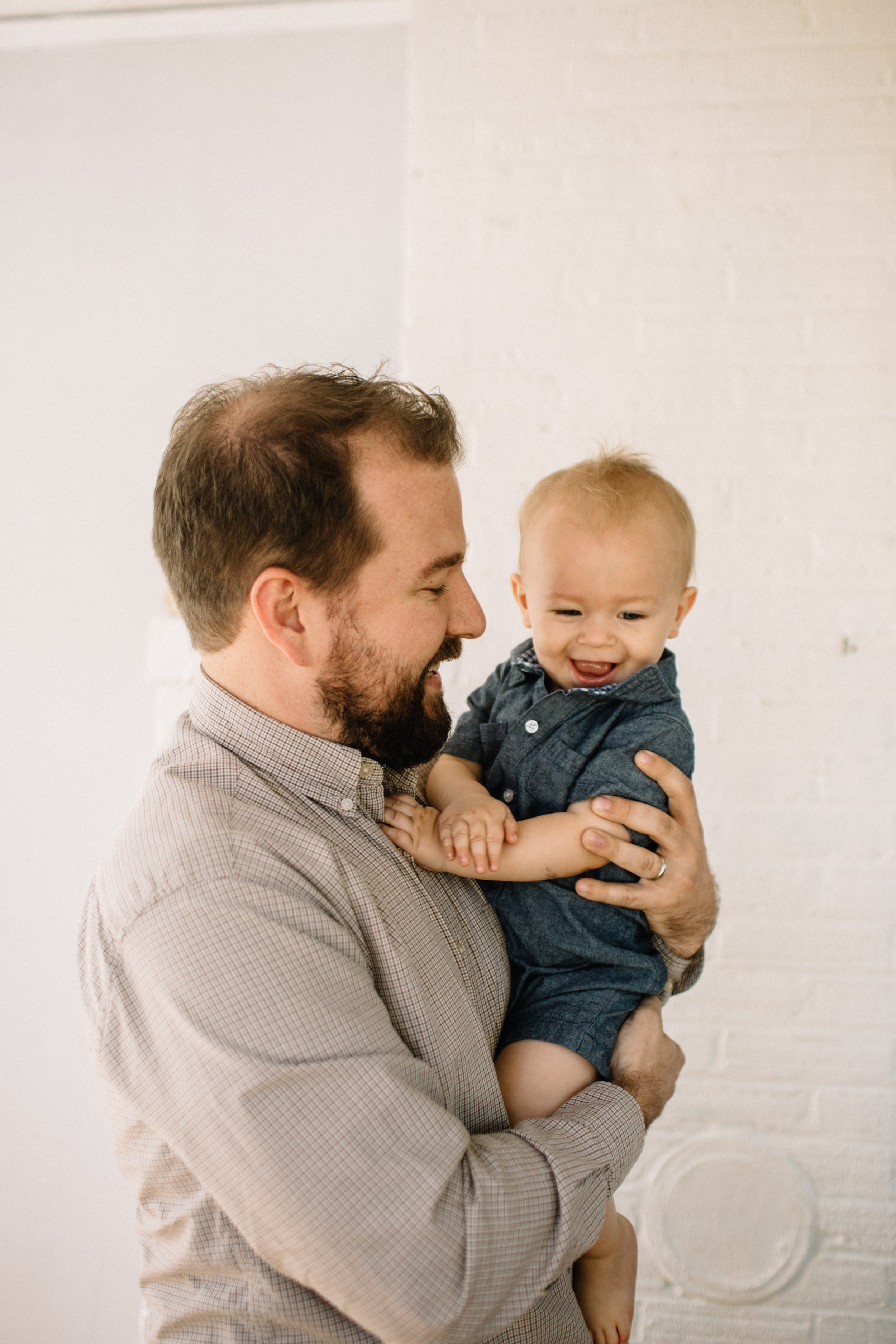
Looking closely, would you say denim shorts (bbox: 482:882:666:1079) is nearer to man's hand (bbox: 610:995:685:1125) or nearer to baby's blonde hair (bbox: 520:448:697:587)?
man's hand (bbox: 610:995:685:1125)

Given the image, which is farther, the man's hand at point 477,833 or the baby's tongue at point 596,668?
the baby's tongue at point 596,668

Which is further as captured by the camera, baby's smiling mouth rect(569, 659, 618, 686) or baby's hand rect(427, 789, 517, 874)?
baby's smiling mouth rect(569, 659, 618, 686)

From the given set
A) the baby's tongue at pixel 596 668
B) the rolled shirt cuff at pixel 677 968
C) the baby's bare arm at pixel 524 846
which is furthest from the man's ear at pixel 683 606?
the rolled shirt cuff at pixel 677 968

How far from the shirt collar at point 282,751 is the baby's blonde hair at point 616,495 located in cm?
56

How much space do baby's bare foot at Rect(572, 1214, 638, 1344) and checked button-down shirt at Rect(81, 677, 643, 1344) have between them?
192 mm

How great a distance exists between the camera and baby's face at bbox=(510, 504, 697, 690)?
1486 millimetres

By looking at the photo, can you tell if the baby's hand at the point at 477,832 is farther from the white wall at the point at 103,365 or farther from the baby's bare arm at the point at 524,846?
the white wall at the point at 103,365

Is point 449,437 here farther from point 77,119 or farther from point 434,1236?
point 77,119

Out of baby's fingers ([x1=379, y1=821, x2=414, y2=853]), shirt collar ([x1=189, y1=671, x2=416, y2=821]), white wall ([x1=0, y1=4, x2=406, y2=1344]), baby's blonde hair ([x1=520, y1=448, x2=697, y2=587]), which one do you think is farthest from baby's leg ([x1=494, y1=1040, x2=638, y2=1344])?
white wall ([x1=0, y1=4, x2=406, y2=1344])

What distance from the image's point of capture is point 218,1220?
101 centimetres

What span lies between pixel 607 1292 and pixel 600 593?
102 cm

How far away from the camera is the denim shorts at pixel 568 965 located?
138cm

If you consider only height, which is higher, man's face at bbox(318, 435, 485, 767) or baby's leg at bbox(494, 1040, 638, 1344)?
man's face at bbox(318, 435, 485, 767)

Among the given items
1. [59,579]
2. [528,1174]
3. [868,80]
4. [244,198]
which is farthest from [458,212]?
[528,1174]
